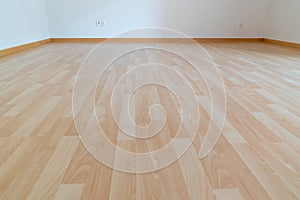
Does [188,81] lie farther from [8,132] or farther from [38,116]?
[8,132]

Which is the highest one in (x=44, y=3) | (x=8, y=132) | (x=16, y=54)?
(x=44, y=3)

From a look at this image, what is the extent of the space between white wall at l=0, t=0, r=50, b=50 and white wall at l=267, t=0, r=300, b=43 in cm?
434

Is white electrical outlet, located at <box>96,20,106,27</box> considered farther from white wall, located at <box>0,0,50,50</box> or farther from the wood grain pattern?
the wood grain pattern

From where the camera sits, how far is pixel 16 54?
11.6 ft

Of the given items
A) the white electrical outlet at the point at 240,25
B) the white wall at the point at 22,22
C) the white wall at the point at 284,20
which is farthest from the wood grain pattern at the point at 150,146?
the white electrical outlet at the point at 240,25

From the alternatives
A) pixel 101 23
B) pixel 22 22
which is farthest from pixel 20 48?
pixel 101 23

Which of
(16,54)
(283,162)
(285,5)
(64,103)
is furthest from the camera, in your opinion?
(285,5)

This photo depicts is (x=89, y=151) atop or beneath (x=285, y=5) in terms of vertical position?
beneath

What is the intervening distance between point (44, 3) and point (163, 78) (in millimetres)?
3644

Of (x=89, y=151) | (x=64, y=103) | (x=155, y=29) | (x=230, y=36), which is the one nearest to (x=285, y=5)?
(x=230, y=36)

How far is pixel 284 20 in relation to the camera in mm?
4488

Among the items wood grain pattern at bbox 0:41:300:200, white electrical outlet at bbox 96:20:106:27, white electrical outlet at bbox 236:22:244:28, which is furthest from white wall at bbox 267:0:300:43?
white electrical outlet at bbox 96:20:106:27

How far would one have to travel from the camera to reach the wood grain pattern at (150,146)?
32.3 inches

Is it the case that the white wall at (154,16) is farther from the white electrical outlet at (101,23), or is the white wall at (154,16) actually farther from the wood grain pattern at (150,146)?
the wood grain pattern at (150,146)
